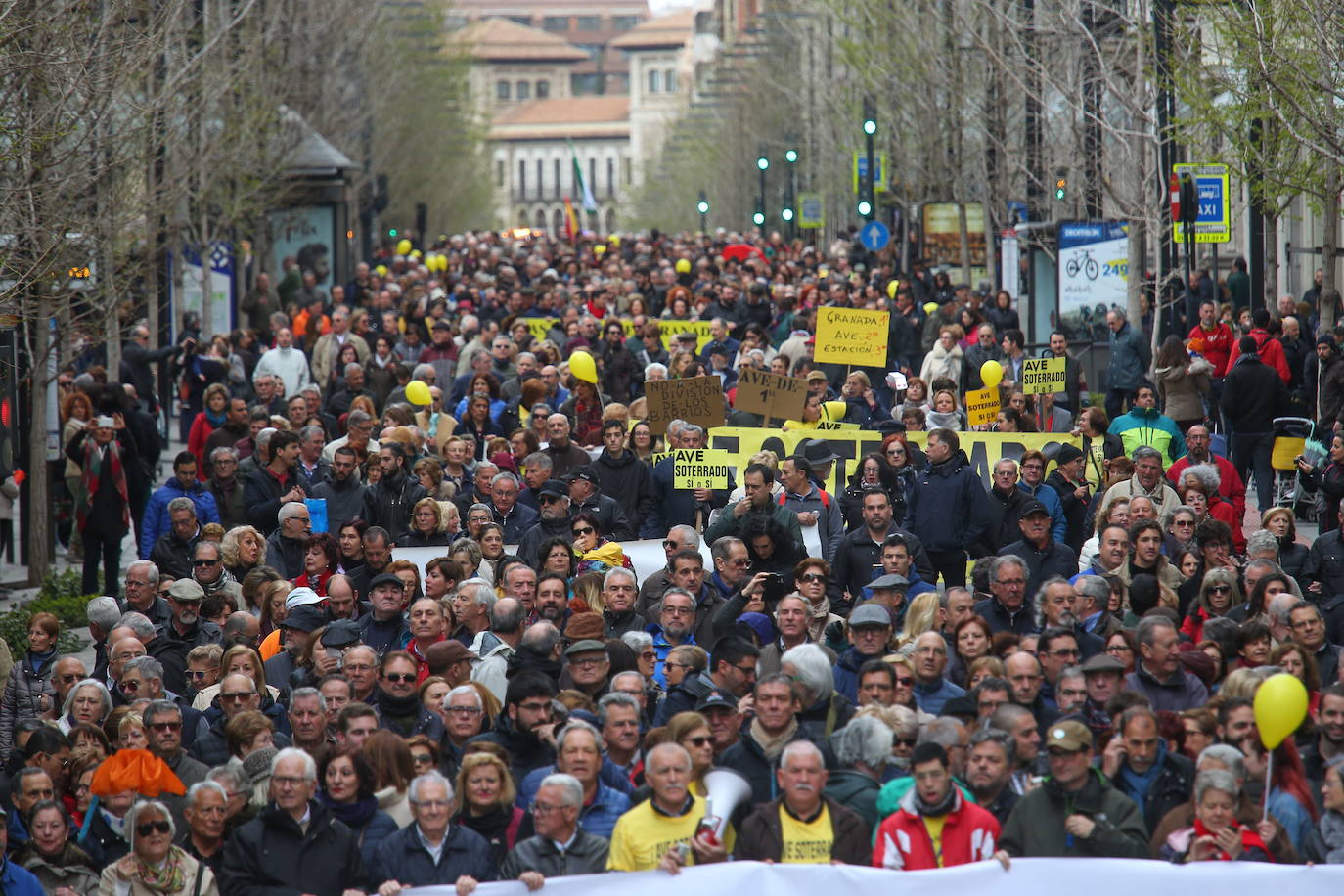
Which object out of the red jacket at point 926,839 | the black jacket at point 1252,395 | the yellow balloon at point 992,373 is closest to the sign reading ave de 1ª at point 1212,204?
the yellow balloon at point 992,373

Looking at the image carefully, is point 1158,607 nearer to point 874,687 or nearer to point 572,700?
point 874,687

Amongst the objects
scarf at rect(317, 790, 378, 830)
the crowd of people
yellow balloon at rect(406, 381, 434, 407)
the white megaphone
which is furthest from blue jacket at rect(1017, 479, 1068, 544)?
scarf at rect(317, 790, 378, 830)

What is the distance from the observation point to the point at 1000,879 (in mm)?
7977

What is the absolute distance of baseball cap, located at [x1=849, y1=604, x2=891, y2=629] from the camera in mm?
10430

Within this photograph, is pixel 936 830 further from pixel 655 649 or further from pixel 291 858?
pixel 655 649

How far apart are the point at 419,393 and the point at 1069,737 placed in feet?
37.9

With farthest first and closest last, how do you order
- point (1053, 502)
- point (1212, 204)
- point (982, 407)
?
point (1212, 204) < point (982, 407) < point (1053, 502)

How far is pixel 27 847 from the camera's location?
29.6 ft

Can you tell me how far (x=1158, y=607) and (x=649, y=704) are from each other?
2784 mm

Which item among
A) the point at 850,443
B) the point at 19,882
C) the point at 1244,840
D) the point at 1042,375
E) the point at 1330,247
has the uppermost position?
the point at 1330,247

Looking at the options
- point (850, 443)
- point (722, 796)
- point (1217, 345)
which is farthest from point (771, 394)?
point (722, 796)

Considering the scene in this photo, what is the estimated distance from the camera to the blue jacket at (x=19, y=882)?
27.7 feet

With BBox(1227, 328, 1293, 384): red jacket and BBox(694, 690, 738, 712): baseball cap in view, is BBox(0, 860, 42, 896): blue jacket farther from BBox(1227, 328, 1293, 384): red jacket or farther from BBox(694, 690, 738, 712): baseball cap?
BBox(1227, 328, 1293, 384): red jacket

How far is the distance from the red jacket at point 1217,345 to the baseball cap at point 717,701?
13.2m
